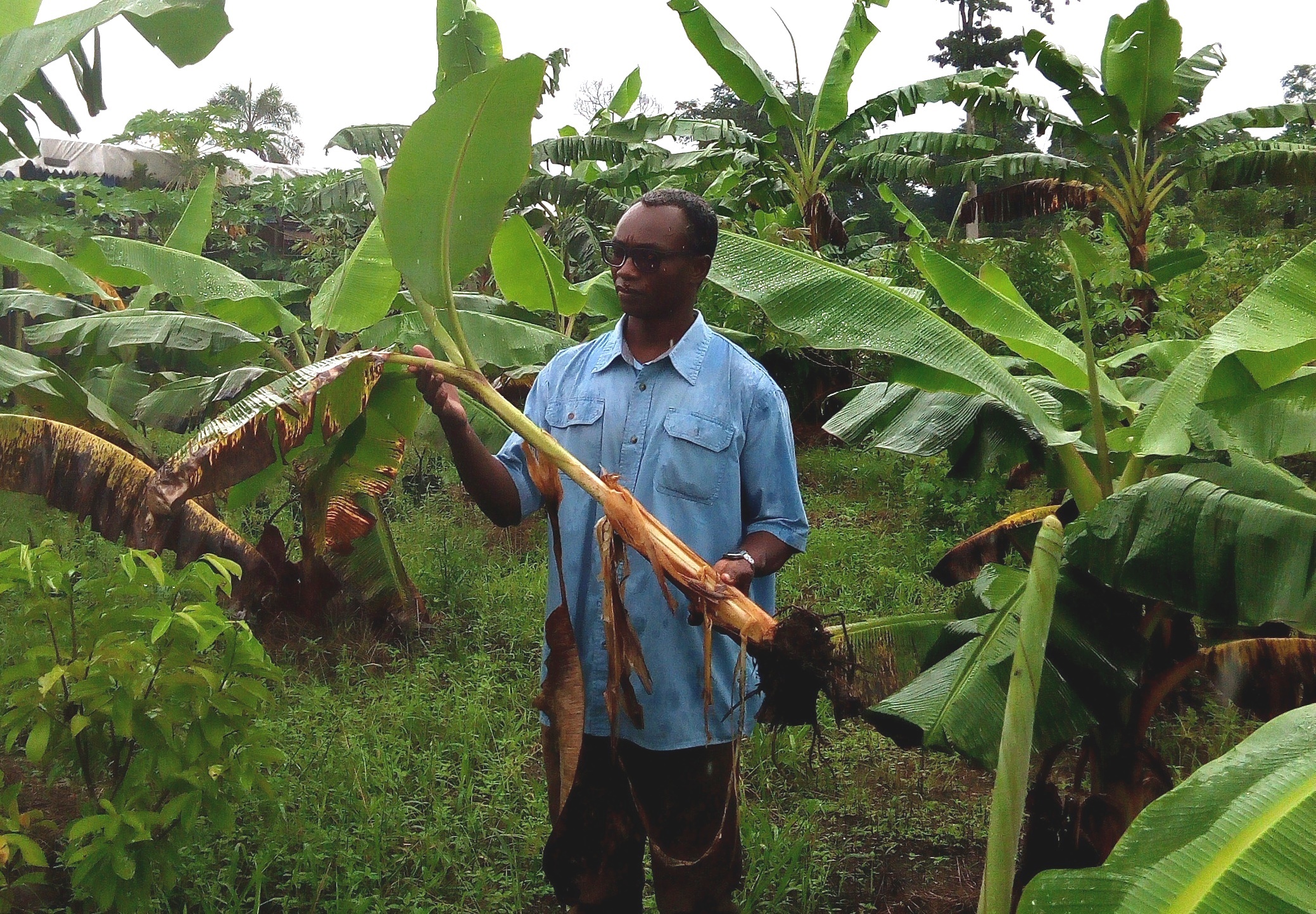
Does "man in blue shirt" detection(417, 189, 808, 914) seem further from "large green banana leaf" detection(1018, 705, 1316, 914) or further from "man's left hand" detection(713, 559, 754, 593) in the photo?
"large green banana leaf" detection(1018, 705, 1316, 914)

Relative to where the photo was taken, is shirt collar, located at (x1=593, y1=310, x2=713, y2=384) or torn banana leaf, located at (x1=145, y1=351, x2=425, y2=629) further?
shirt collar, located at (x1=593, y1=310, x2=713, y2=384)

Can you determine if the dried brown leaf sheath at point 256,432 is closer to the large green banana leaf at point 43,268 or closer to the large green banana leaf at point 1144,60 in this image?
the large green banana leaf at point 43,268

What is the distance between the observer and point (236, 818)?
11.6 ft

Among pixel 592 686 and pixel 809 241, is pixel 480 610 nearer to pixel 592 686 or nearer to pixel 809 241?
pixel 592 686

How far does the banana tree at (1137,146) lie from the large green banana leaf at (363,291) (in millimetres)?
5143

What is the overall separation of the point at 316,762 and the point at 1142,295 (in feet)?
20.5

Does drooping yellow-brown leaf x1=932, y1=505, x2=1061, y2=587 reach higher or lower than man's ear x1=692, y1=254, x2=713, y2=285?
lower

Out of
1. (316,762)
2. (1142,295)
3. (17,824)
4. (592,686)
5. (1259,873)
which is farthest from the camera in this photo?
(1142,295)

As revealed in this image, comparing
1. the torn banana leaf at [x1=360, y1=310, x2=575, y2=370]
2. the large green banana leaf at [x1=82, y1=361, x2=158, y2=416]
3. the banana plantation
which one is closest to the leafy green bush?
the banana plantation

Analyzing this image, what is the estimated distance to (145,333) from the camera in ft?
15.4

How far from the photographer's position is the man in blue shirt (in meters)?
2.25

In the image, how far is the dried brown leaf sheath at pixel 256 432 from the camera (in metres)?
1.95

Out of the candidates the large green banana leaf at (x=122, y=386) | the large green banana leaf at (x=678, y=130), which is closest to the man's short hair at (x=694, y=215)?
the large green banana leaf at (x=122, y=386)

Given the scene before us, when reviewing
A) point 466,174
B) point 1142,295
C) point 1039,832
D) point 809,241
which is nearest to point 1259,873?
point 1039,832
